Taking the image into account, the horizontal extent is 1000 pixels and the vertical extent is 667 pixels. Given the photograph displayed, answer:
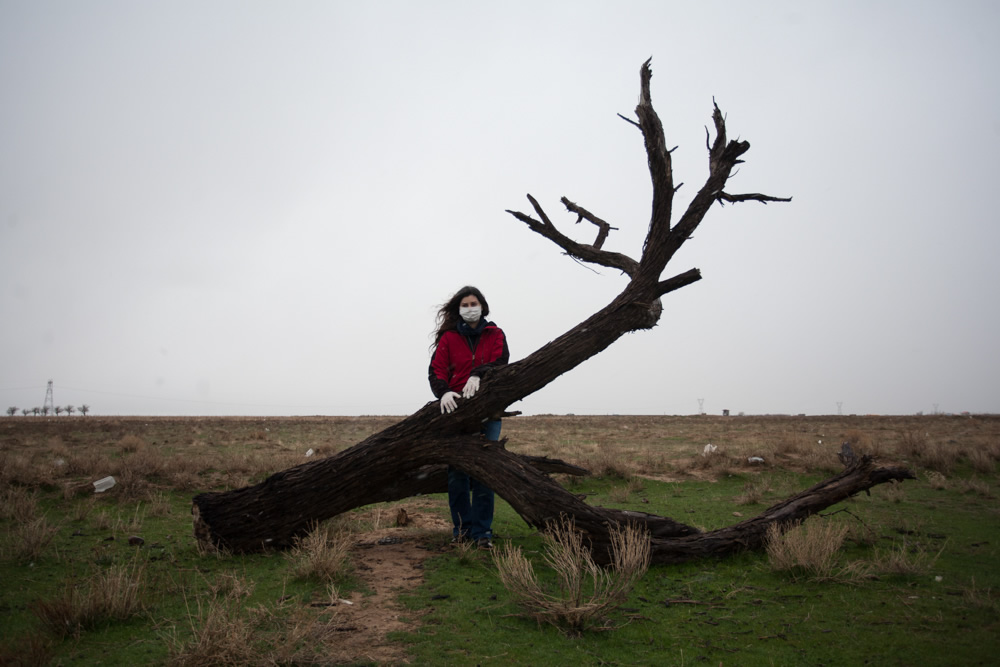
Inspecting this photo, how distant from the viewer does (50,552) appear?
591 cm

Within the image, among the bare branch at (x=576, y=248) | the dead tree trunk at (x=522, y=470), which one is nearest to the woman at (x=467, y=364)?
the dead tree trunk at (x=522, y=470)

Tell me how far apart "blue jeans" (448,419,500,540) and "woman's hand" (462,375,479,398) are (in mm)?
472

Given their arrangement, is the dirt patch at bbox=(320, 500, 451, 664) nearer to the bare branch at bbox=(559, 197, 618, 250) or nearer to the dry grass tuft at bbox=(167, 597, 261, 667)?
the dry grass tuft at bbox=(167, 597, 261, 667)

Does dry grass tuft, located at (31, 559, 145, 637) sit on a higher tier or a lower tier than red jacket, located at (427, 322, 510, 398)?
lower

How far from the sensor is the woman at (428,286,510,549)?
6598 mm

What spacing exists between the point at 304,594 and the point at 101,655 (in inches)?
59.2

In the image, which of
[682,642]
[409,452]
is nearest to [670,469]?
[409,452]

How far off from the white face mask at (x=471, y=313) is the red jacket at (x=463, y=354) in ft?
0.42

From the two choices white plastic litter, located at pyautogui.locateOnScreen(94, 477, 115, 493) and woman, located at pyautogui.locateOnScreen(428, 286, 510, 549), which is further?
white plastic litter, located at pyautogui.locateOnScreen(94, 477, 115, 493)

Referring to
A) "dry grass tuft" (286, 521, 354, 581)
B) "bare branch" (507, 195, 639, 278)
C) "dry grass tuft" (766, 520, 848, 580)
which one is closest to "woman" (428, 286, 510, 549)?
"bare branch" (507, 195, 639, 278)

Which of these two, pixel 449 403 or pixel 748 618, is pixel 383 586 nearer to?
pixel 449 403

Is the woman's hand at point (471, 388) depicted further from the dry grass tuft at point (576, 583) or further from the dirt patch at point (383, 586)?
the dirt patch at point (383, 586)

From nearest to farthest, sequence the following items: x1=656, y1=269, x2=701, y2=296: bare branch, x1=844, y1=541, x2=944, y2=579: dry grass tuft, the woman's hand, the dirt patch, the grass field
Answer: the grass field → the dirt patch → x1=844, y1=541, x2=944, y2=579: dry grass tuft → x1=656, y1=269, x2=701, y2=296: bare branch → the woman's hand

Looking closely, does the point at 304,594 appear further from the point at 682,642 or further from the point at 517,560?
the point at 682,642
